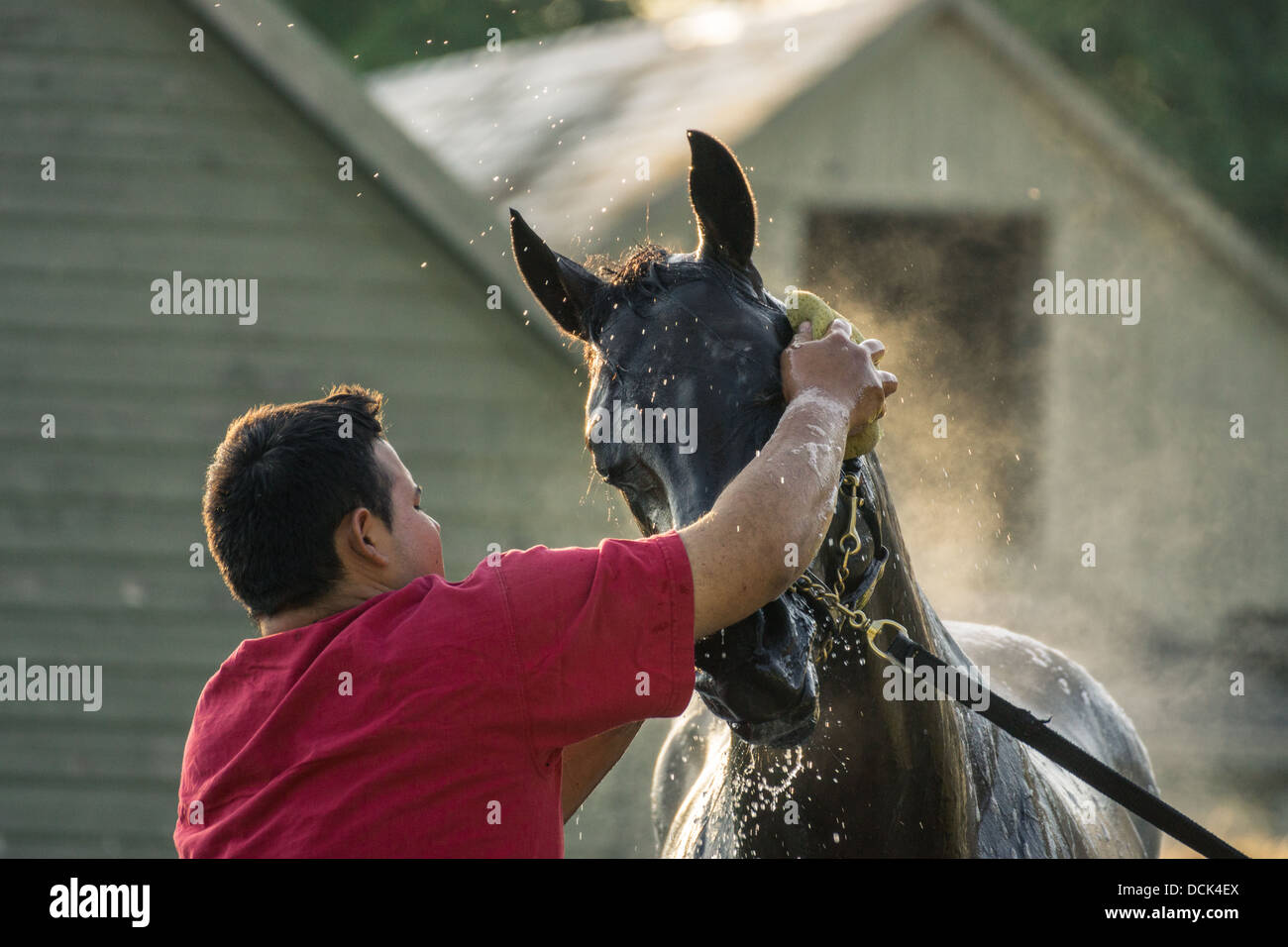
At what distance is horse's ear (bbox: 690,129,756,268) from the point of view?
239cm

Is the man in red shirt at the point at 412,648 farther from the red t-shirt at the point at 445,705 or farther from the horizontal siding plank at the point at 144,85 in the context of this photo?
the horizontal siding plank at the point at 144,85

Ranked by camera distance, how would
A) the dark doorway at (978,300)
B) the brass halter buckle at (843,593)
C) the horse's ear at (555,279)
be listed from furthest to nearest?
the dark doorway at (978,300), the horse's ear at (555,279), the brass halter buckle at (843,593)

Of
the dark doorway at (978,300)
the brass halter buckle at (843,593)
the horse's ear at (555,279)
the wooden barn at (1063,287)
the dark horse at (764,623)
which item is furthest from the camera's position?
the wooden barn at (1063,287)

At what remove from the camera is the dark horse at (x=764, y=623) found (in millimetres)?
2025

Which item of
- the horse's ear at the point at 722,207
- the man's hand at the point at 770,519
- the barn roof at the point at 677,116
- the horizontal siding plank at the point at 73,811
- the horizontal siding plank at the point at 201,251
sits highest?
the barn roof at the point at 677,116

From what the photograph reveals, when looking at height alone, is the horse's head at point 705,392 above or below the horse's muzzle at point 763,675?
above

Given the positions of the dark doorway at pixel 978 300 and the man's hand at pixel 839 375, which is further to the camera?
the dark doorway at pixel 978 300

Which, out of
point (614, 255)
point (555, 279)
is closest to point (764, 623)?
point (555, 279)

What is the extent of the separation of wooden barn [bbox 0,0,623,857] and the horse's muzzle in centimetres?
456

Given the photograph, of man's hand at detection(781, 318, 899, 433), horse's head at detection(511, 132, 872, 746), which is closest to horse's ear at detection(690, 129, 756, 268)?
horse's head at detection(511, 132, 872, 746)

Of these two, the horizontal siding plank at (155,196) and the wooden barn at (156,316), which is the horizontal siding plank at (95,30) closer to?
the wooden barn at (156,316)

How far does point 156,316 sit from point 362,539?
207 inches

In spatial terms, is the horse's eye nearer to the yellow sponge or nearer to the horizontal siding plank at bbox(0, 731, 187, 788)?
the yellow sponge

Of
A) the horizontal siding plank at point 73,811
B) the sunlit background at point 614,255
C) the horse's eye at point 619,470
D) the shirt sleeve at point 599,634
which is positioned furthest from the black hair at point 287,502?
the horizontal siding plank at point 73,811
